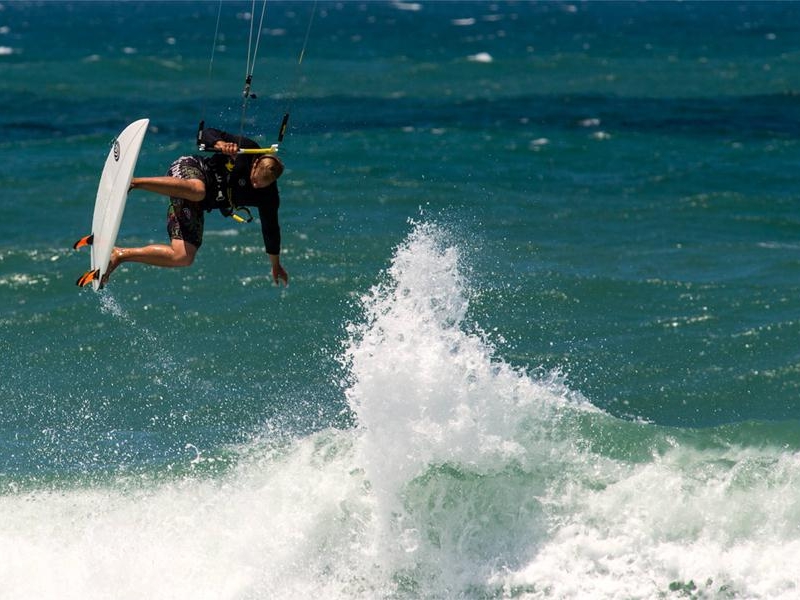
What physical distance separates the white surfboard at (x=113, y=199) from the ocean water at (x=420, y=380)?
6.57ft

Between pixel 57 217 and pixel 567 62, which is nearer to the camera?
pixel 57 217

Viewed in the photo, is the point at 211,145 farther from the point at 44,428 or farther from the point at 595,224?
the point at 595,224

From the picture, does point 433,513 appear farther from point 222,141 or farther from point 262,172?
point 222,141

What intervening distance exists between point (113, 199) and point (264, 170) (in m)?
1.23

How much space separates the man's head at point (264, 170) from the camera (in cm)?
977

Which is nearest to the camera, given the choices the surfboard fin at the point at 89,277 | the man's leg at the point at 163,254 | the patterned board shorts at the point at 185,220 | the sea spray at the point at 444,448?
the sea spray at the point at 444,448

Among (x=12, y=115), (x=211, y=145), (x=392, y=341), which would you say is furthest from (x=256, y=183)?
(x=12, y=115)

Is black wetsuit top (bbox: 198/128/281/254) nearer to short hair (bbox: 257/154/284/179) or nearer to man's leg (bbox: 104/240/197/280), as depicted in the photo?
short hair (bbox: 257/154/284/179)

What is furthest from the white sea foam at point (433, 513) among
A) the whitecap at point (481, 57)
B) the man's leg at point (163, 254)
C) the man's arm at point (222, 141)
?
the whitecap at point (481, 57)

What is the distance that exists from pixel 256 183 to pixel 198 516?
2.76m

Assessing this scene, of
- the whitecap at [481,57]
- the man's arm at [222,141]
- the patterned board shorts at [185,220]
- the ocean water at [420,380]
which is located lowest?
the whitecap at [481,57]

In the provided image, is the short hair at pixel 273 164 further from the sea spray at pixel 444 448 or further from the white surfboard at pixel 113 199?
the sea spray at pixel 444 448

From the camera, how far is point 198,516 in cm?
1003

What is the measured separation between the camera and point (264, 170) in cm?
977
